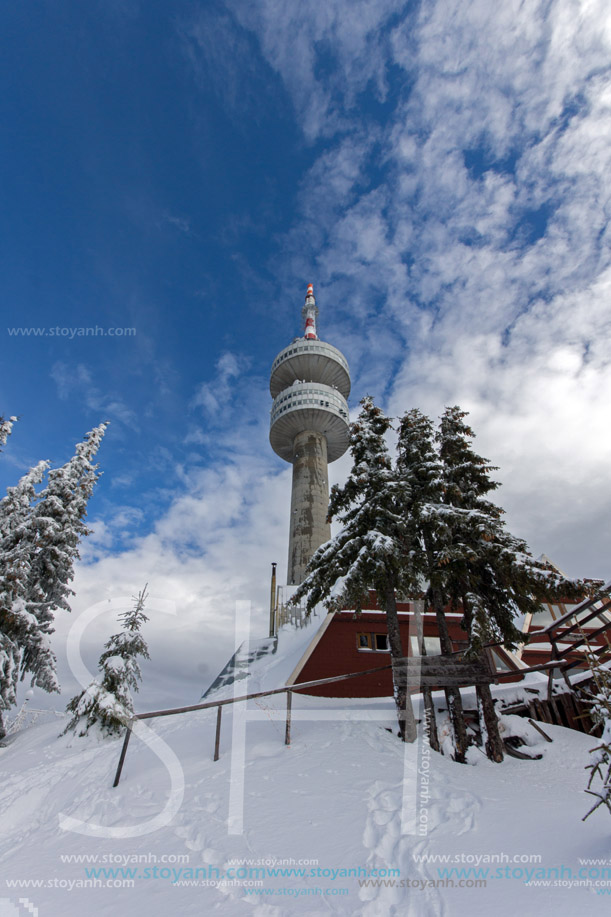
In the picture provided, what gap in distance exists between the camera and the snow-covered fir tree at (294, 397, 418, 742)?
1040 centimetres

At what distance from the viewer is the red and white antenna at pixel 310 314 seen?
50.4 meters

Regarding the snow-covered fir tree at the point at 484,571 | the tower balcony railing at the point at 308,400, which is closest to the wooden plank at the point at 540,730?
the snow-covered fir tree at the point at 484,571

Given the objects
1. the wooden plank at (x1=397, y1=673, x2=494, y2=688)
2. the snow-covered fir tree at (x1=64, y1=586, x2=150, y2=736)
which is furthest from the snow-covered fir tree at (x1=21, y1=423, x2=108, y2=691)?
the wooden plank at (x1=397, y1=673, x2=494, y2=688)

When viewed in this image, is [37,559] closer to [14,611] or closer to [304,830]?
[14,611]

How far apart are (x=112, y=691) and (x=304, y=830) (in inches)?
351

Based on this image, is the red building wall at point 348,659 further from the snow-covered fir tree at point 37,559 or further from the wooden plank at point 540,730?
the snow-covered fir tree at point 37,559

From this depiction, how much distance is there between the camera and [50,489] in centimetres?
1908

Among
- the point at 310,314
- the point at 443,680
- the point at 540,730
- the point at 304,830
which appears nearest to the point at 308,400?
the point at 310,314

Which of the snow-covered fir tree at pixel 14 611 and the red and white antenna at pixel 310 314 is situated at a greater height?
the red and white antenna at pixel 310 314

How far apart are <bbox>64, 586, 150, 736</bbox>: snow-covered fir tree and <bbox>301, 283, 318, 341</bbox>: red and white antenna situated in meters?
41.3

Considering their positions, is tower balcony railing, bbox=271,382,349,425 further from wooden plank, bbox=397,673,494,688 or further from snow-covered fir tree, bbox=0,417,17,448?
wooden plank, bbox=397,673,494,688

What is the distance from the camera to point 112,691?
12422mm

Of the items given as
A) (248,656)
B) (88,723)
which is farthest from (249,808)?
(248,656)

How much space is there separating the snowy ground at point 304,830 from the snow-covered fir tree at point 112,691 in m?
1.49
